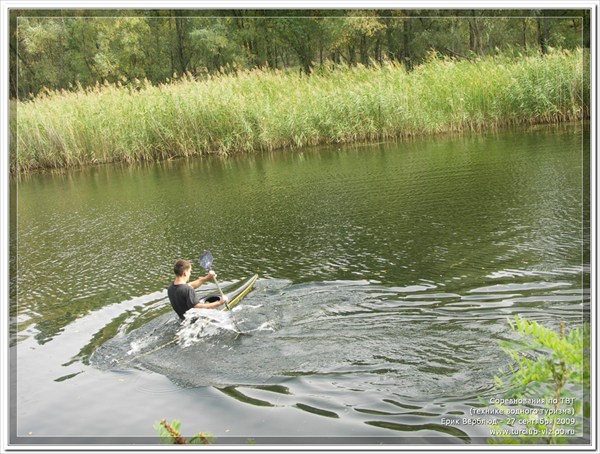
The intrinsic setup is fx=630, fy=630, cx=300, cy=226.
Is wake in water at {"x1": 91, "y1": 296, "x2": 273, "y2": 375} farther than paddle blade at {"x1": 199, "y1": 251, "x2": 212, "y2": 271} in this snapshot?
No

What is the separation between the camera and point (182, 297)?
325 inches

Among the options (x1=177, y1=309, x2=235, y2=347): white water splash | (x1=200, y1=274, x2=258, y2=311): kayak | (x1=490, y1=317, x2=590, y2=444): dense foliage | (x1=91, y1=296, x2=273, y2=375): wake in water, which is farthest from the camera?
(x1=200, y1=274, x2=258, y2=311): kayak

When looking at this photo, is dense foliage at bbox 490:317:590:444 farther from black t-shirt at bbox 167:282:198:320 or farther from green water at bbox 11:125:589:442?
black t-shirt at bbox 167:282:198:320

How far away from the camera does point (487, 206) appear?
1246cm

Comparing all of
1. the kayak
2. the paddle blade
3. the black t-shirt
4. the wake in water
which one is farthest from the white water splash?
the paddle blade

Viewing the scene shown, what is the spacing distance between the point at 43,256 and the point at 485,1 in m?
10.5

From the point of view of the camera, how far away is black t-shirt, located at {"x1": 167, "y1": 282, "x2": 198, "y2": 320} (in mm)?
8234

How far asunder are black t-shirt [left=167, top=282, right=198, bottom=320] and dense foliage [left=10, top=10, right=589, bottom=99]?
92.6 ft

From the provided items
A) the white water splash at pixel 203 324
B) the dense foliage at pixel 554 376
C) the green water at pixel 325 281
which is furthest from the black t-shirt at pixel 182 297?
the dense foliage at pixel 554 376

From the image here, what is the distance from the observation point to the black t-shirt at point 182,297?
8.23 m

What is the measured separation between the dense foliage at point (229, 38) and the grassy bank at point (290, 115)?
12.3 m

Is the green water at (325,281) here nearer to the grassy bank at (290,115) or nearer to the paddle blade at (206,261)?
the paddle blade at (206,261)

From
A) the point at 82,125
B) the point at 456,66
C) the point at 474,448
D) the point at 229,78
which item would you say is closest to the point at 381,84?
the point at 456,66

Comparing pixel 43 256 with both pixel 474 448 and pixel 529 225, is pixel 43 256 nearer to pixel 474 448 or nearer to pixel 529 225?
pixel 529 225
